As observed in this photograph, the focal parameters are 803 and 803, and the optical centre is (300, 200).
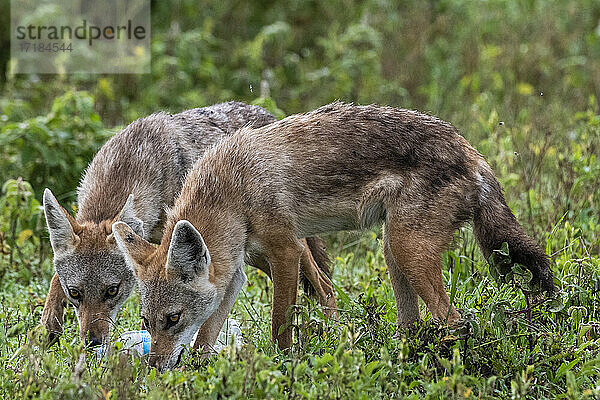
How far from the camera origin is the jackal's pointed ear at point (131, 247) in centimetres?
501

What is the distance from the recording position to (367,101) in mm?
11461

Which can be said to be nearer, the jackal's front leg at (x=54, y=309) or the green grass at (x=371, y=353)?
the green grass at (x=371, y=353)

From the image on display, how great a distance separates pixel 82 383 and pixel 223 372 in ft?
2.44

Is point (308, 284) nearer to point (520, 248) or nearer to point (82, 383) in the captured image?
point (520, 248)

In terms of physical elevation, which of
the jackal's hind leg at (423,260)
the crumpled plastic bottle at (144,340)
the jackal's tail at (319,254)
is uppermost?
the jackal's hind leg at (423,260)

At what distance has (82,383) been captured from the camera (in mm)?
3996

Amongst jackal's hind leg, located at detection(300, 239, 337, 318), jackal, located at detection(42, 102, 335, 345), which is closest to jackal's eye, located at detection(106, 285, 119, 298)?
jackal, located at detection(42, 102, 335, 345)

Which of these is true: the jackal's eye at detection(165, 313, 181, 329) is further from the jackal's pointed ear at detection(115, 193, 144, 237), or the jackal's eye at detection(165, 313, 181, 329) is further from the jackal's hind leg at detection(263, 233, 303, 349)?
the jackal's pointed ear at detection(115, 193, 144, 237)

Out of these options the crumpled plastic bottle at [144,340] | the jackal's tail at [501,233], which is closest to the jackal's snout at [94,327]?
the crumpled plastic bottle at [144,340]

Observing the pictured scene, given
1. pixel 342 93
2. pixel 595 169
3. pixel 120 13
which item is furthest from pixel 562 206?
pixel 120 13

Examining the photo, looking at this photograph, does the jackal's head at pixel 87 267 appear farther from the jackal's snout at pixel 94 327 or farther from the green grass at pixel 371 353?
the green grass at pixel 371 353

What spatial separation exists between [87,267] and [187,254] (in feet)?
3.61

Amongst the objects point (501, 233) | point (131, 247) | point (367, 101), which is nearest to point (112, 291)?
point (131, 247)

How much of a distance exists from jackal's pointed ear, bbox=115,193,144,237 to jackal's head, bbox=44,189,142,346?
0.49 ft
